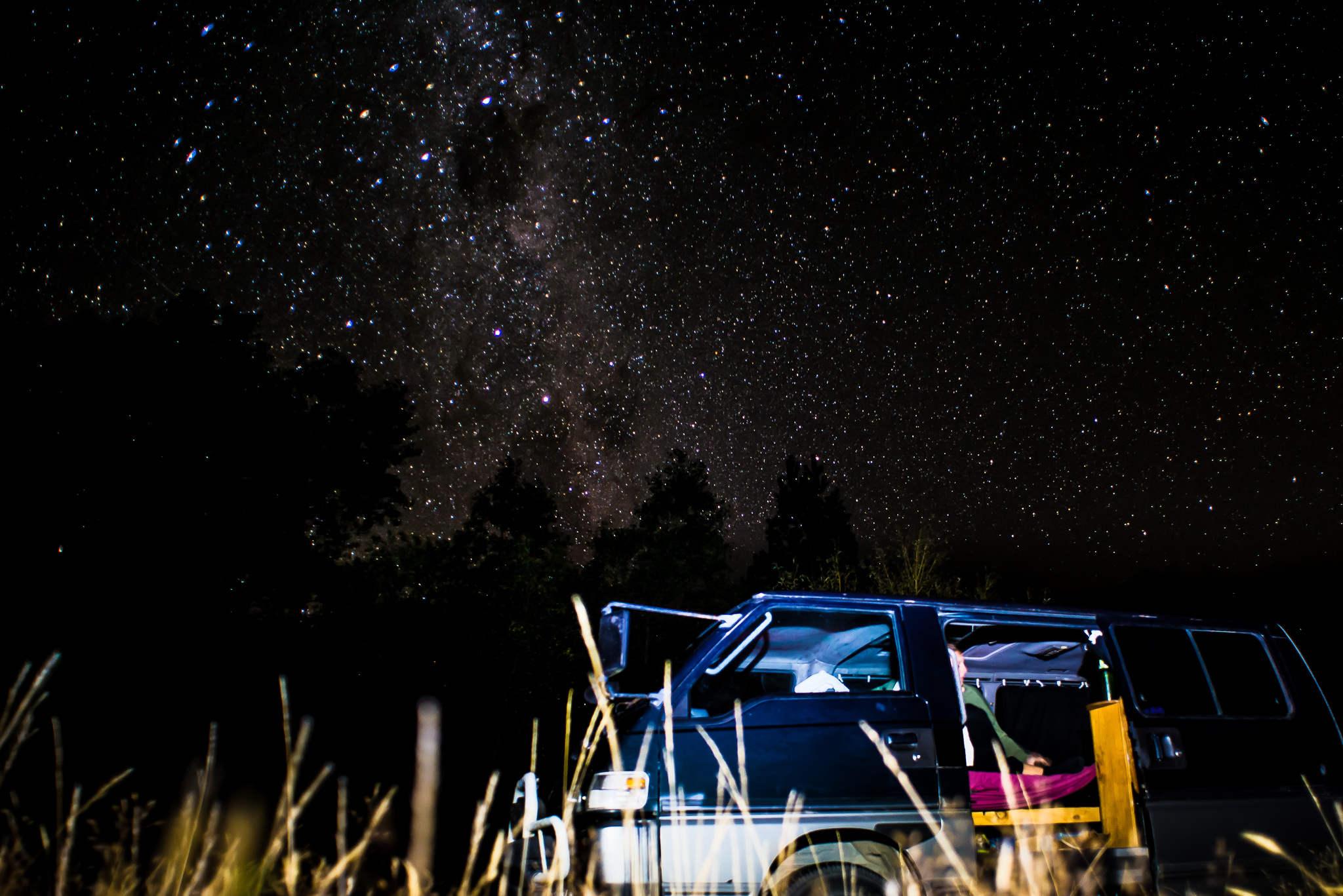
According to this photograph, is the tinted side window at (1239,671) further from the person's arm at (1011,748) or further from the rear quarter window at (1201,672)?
the person's arm at (1011,748)

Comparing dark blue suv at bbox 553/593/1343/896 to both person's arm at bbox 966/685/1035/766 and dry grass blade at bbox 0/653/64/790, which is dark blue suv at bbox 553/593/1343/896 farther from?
dry grass blade at bbox 0/653/64/790

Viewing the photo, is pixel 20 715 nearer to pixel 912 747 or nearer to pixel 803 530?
pixel 912 747

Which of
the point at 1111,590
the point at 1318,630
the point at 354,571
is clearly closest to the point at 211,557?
the point at 354,571

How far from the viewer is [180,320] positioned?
59.6 ft

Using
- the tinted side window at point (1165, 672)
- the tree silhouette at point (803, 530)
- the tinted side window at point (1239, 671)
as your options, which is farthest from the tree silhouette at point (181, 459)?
the tree silhouette at point (803, 530)

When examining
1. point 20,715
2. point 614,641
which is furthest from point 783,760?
point 20,715

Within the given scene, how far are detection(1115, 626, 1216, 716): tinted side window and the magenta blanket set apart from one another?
0.71 meters

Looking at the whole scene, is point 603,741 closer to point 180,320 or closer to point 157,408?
point 157,408

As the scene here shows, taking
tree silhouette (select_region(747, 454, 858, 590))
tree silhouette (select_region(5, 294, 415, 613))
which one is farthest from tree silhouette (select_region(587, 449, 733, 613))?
tree silhouette (select_region(5, 294, 415, 613))

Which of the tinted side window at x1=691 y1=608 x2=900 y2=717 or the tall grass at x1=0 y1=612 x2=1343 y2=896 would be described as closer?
the tall grass at x1=0 y1=612 x2=1343 y2=896

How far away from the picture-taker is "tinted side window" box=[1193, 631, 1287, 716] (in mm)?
4609

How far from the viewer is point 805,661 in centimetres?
523

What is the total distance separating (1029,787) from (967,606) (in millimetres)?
1405

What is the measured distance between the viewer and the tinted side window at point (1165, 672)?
4.28 meters
